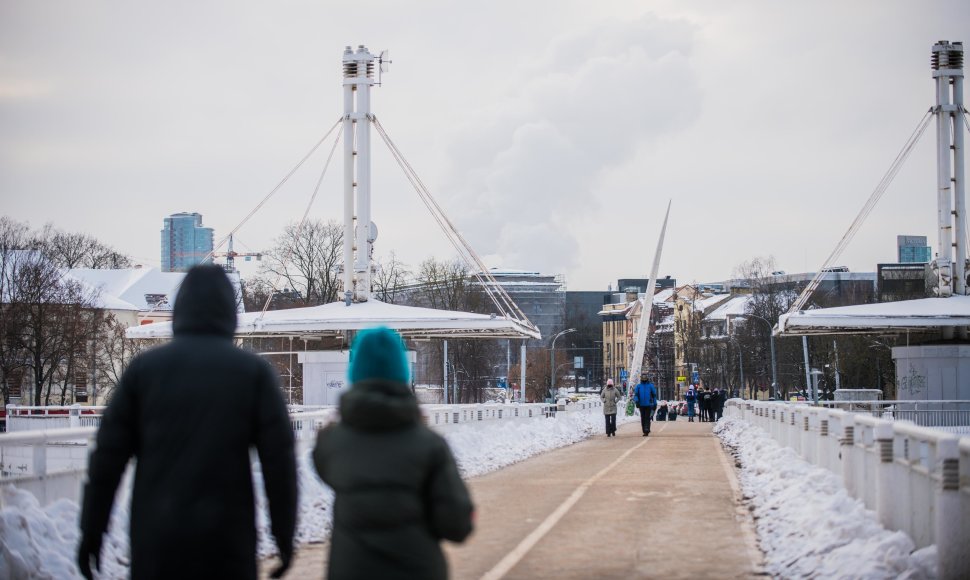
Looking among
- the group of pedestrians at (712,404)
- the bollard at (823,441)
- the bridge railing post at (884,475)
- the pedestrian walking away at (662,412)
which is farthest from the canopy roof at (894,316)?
the bridge railing post at (884,475)

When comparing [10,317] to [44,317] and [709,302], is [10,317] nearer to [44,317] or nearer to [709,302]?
[44,317]

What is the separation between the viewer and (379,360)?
17.4 ft

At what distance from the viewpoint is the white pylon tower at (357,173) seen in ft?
156

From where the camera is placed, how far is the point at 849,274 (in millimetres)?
161125

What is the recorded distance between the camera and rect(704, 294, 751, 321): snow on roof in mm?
140575

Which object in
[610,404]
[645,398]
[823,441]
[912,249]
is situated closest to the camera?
[823,441]

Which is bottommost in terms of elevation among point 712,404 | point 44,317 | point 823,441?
point 712,404

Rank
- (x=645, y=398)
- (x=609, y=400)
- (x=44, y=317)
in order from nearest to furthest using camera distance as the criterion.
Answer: (x=645, y=398), (x=609, y=400), (x=44, y=317)

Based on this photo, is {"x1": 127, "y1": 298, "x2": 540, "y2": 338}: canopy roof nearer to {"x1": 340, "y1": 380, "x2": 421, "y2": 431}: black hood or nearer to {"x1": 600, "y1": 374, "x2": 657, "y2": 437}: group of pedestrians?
{"x1": 600, "y1": 374, "x2": 657, "y2": 437}: group of pedestrians

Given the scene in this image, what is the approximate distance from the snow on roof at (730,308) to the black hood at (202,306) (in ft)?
436

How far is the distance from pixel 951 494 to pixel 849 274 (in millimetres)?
158095

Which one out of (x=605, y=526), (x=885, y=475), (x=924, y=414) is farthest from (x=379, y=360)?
(x=924, y=414)

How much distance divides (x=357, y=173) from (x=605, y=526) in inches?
1420

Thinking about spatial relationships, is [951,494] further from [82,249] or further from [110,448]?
[82,249]
